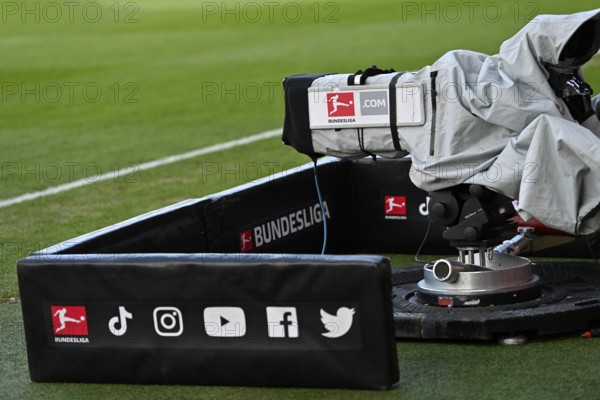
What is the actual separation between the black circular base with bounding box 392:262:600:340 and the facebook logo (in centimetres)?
90

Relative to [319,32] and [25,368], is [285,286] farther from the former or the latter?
[319,32]

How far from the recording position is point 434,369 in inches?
230

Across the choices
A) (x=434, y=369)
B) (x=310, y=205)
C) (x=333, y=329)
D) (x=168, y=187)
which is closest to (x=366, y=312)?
(x=333, y=329)

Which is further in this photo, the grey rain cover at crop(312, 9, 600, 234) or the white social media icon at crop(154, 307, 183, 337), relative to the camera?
the grey rain cover at crop(312, 9, 600, 234)

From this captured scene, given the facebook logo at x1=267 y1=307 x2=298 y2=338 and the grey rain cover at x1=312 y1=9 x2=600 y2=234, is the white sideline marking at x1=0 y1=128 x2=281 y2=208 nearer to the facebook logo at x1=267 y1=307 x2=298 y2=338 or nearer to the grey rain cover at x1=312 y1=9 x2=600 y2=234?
the grey rain cover at x1=312 y1=9 x2=600 y2=234

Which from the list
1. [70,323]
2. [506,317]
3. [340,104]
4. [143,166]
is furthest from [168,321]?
[143,166]

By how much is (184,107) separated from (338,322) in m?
12.2

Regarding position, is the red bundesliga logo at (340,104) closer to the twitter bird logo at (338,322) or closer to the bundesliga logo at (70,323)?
the twitter bird logo at (338,322)

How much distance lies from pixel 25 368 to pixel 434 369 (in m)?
1.99

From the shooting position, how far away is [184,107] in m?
17.4

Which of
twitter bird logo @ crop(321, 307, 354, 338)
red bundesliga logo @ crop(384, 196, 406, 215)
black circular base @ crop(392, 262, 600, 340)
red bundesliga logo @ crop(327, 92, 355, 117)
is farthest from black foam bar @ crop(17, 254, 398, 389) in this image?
red bundesliga logo @ crop(384, 196, 406, 215)

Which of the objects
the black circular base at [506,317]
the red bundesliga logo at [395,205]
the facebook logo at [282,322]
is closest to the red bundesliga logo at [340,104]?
the black circular base at [506,317]

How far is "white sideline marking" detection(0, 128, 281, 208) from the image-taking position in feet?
37.6

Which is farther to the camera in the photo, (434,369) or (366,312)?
(434,369)
